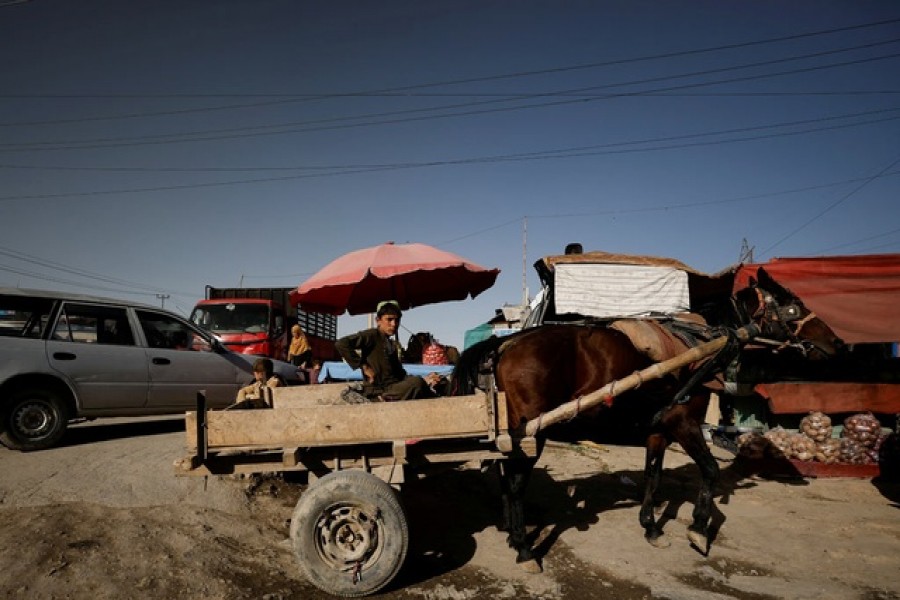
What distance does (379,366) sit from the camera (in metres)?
4.12

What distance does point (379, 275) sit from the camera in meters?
5.57

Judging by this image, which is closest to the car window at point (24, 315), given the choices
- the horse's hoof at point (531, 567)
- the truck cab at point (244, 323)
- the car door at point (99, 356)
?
the car door at point (99, 356)

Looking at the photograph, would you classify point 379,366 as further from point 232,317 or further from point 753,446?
point 232,317

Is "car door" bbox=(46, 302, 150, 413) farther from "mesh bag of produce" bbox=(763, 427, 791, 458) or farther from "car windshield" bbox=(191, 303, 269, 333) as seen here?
"mesh bag of produce" bbox=(763, 427, 791, 458)

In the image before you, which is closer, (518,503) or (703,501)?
A: (518,503)

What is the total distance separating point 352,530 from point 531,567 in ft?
4.65

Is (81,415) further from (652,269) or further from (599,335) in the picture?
(652,269)

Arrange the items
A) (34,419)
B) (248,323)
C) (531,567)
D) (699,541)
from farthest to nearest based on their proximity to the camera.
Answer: (248,323)
(34,419)
(699,541)
(531,567)

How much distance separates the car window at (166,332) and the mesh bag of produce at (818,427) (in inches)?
338

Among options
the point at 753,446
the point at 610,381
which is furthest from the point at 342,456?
the point at 753,446

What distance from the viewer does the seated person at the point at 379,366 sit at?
396 centimetres

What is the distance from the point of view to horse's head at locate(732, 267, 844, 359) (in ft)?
15.2

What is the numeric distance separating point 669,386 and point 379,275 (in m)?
3.24

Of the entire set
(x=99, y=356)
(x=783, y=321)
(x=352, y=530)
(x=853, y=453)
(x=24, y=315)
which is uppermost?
(x=24, y=315)
